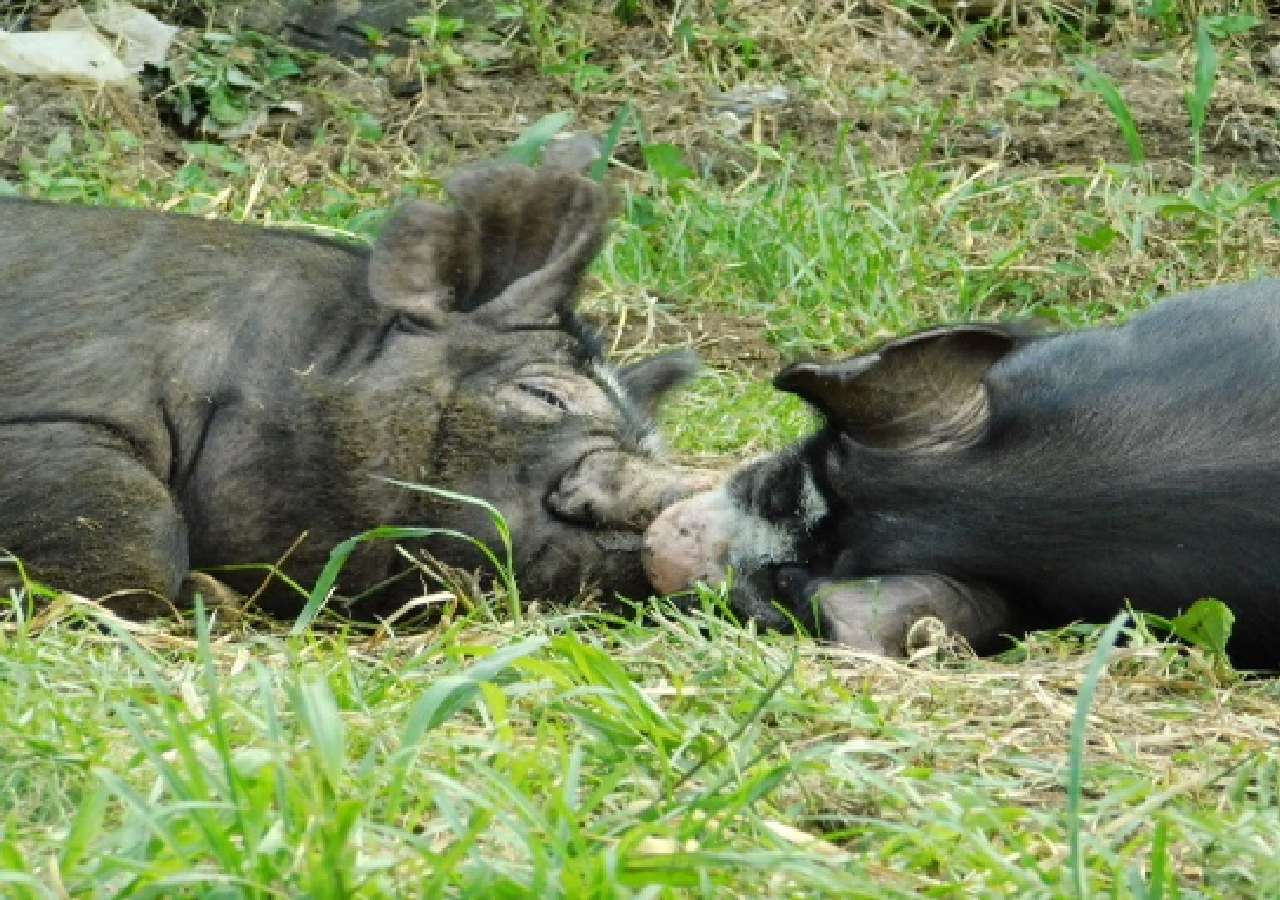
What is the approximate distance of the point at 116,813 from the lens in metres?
2.99

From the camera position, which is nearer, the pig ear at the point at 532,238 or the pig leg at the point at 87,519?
the pig leg at the point at 87,519

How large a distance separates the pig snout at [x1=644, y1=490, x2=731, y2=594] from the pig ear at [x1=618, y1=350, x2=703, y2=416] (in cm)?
82

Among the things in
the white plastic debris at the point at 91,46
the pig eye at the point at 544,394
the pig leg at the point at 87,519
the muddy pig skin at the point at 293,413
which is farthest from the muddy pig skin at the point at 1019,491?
the white plastic debris at the point at 91,46

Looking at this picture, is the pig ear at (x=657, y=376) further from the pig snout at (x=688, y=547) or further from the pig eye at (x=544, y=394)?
the pig snout at (x=688, y=547)

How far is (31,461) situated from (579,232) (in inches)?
54.0

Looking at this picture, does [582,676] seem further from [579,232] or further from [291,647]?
[579,232]

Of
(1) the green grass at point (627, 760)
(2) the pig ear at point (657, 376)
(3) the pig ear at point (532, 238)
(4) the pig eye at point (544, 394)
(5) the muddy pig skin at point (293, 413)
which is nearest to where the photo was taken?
(1) the green grass at point (627, 760)

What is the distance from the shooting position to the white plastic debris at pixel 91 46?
28.9ft

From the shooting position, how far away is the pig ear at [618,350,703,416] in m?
5.59

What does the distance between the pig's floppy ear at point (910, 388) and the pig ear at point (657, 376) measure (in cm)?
102

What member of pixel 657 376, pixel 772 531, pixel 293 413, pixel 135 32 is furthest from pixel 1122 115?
pixel 293 413

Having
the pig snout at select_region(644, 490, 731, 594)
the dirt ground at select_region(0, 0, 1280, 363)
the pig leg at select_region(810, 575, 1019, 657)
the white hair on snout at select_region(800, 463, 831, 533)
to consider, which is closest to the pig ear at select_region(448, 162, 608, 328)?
the pig snout at select_region(644, 490, 731, 594)

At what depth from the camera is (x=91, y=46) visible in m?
8.91

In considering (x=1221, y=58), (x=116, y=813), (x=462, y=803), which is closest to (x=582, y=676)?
(x=462, y=803)
